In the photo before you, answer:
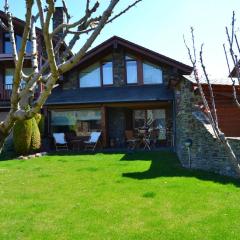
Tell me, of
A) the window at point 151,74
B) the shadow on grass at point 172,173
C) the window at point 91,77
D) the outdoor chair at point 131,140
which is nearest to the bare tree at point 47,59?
the shadow on grass at point 172,173

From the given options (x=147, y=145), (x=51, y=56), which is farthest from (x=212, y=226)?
(x=147, y=145)

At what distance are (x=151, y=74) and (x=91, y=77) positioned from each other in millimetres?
3172

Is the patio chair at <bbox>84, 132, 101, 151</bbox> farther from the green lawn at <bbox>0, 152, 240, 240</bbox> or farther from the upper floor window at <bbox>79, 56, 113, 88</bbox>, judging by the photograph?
the green lawn at <bbox>0, 152, 240, 240</bbox>

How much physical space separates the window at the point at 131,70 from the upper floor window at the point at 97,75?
89 cm

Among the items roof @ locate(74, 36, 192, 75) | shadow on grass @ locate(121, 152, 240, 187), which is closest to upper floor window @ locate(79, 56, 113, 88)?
roof @ locate(74, 36, 192, 75)

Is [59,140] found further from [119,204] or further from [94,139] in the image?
[119,204]

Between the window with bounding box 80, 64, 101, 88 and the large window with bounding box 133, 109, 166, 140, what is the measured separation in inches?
100

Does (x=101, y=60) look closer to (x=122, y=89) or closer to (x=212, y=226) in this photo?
(x=122, y=89)

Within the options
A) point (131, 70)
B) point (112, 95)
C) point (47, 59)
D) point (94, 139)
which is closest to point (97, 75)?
point (131, 70)

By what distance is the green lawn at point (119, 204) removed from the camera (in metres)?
6.35

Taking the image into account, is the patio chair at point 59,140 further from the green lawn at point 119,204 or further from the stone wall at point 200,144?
the stone wall at point 200,144

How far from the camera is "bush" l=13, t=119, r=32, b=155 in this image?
17.7m

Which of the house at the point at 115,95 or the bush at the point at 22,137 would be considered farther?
the house at the point at 115,95

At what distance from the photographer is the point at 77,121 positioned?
22.1 meters
